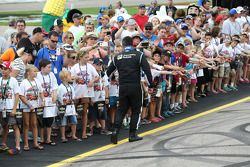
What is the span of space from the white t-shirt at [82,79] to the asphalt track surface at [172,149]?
34.1 inches

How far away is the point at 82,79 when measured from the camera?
13109mm

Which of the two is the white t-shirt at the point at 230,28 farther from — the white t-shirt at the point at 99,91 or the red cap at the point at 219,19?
the white t-shirt at the point at 99,91

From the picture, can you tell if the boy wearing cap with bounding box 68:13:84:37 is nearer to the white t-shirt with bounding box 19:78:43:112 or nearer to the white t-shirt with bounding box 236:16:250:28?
the white t-shirt with bounding box 19:78:43:112

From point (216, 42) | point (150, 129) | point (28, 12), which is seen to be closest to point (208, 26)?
point (216, 42)

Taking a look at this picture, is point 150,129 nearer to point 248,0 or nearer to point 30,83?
point 30,83

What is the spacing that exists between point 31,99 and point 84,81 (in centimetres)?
142

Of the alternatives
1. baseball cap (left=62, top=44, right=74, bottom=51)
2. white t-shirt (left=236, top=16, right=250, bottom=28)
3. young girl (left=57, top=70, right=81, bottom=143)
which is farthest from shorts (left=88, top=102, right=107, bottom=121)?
white t-shirt (left=236, top=16, right=250, bottom=28)

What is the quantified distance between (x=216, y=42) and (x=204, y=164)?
832cm

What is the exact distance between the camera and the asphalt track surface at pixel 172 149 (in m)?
11.0

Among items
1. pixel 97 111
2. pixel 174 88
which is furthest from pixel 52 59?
pixel 174 88

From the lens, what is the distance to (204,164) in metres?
10.6

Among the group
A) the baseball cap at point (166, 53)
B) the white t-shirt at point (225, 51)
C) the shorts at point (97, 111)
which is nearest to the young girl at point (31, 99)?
the shorts at point (97, 111)

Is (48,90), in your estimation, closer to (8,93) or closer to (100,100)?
(8,93)

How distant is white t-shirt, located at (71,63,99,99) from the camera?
13078 millimetres
